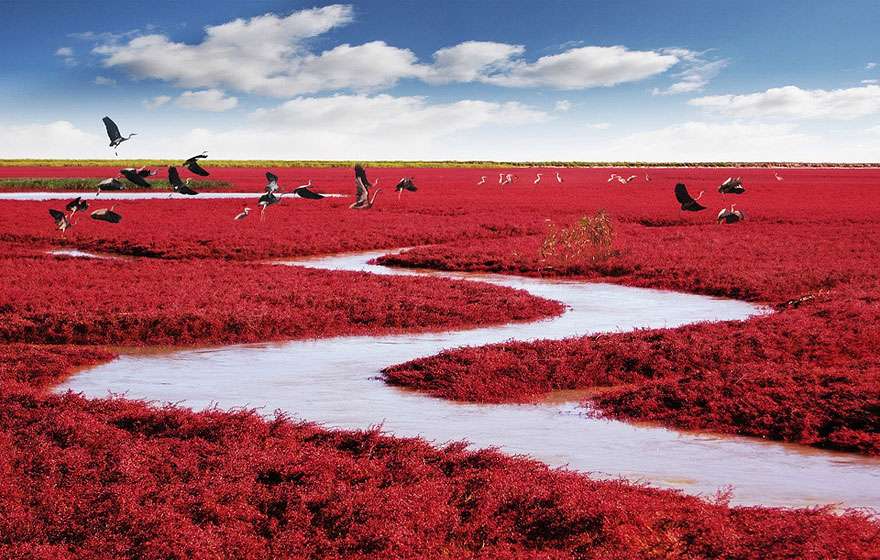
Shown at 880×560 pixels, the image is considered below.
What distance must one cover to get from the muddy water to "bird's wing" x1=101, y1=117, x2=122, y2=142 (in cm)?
388

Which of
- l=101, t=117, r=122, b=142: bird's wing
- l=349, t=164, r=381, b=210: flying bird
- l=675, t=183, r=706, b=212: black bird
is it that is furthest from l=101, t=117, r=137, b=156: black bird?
l=349, t=164, r=381, b=210: flying bird

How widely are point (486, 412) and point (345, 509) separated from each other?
4.38 meters

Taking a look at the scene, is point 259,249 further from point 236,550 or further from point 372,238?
point 236,550

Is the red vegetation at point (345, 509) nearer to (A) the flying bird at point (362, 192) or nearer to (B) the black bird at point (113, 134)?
(B) the black bird at point (113, 134)

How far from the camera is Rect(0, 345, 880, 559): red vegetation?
685 cm

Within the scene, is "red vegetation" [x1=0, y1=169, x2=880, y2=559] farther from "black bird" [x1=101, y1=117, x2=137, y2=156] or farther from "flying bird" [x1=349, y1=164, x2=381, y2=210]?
"flying bird" [x1=349, y1=164, x2=381, y2=210]

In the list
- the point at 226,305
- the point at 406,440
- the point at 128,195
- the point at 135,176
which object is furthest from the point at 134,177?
the point at 128,195

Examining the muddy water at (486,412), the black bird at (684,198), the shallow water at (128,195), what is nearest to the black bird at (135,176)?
the muddy water at (486,412)

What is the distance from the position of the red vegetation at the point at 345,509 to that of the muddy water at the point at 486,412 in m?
0.99

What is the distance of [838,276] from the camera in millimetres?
23750

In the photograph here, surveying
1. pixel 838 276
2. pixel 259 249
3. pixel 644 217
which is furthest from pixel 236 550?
pixel 644 217

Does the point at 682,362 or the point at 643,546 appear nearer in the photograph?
the point at 643,546

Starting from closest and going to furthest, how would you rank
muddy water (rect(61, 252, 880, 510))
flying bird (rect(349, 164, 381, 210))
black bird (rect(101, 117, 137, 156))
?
muddy water (rect(61, 252, 880, 510)) → black bird (rect(101, 117, 137, 156)) → flying bird (rect(349, 164, 381, 210))

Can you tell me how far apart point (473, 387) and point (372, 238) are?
2400 cm
